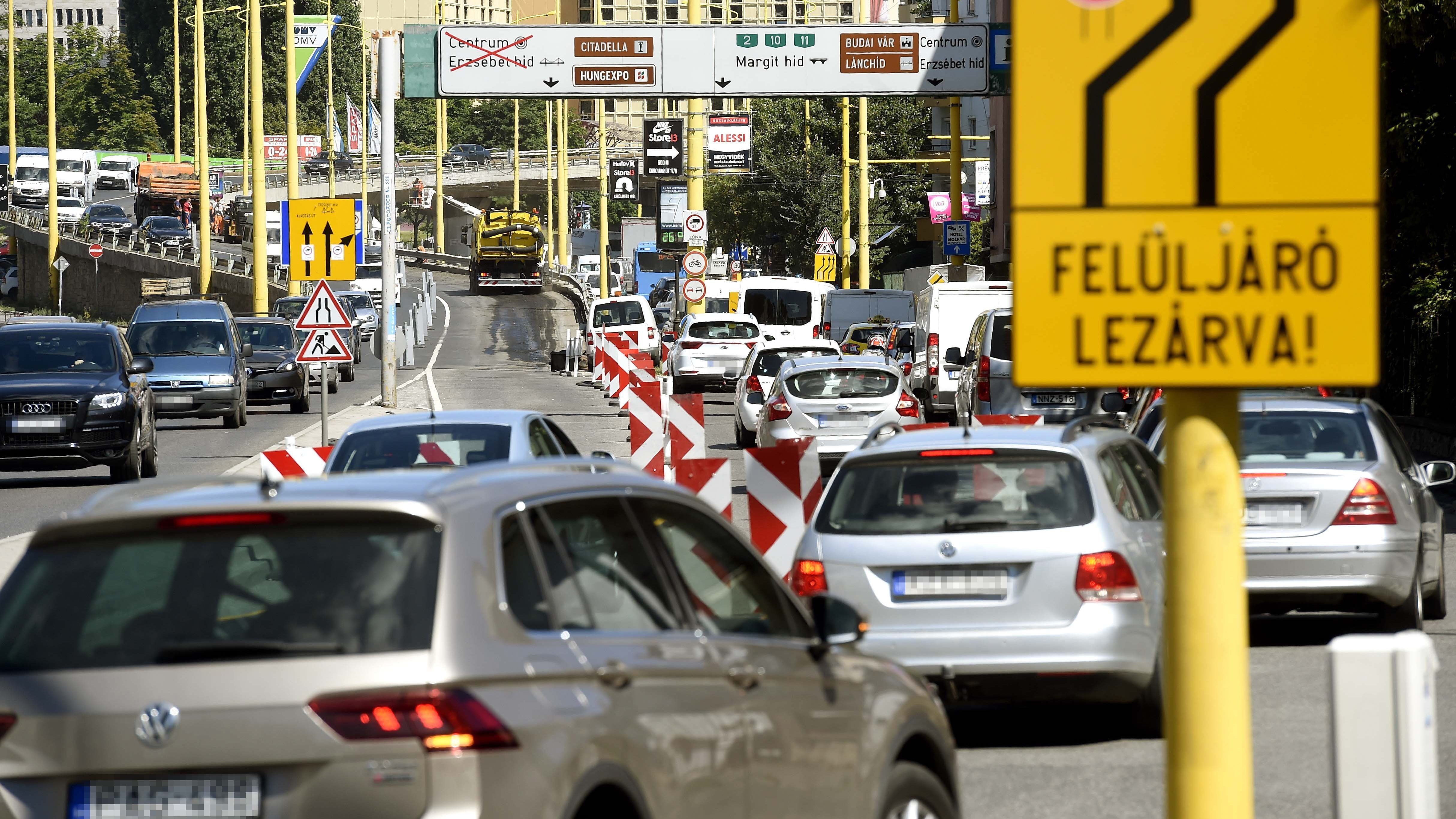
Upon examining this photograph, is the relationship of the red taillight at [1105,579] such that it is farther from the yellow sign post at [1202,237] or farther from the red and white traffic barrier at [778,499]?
the yellow sign post at [1202,237]

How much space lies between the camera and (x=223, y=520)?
4473mm

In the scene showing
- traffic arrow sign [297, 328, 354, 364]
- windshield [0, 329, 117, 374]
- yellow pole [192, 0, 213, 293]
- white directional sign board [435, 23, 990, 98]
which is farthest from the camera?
yellow pole [192, 0, 213, 293]

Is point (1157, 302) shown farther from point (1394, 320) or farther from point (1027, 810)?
point (1394, 320)

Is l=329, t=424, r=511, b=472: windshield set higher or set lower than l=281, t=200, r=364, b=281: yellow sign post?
lower

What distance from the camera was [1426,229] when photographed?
78.4 feet

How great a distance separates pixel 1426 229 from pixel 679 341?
2067 cm

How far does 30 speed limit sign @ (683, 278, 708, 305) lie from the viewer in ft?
136

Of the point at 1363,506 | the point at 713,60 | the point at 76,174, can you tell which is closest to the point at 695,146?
the point at 713,60

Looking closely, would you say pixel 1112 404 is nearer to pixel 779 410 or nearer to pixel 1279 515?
pixel 779 410

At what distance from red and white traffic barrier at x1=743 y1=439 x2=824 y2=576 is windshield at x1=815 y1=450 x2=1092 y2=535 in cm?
287

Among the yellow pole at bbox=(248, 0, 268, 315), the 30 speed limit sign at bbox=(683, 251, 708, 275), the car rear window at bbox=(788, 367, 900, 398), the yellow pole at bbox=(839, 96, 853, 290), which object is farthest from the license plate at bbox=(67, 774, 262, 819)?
the yellow pole at bbox=(839, 96, 853, 290)

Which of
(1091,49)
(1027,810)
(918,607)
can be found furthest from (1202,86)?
(918,607)

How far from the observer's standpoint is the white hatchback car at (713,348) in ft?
139

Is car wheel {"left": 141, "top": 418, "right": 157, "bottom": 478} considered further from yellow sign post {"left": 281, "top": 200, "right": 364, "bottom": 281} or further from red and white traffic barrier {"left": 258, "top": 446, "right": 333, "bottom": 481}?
red and white traffic barrier {"left": 258, "top": 446, "right": 333, "bottom": 481}
